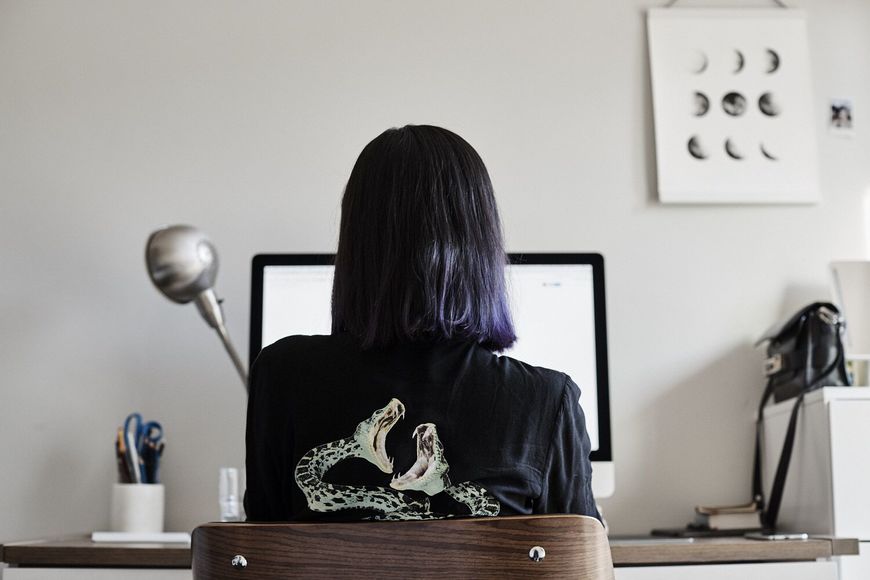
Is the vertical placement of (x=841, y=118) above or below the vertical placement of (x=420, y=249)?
above

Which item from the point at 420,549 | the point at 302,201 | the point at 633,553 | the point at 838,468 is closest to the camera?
the point at 420,549

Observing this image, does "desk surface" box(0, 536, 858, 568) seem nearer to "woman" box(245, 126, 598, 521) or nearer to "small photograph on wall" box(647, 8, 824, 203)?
"woman" box(245, 126, 598, 521)

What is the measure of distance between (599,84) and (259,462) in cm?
134

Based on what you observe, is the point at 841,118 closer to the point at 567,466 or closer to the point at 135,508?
the point at 567,466

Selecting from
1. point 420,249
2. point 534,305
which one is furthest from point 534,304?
point 420,249

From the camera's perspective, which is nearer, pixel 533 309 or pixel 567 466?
pixel 567 466

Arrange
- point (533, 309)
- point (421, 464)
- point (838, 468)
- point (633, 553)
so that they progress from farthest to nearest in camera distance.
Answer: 1. point (533, 309)
2. point (838, 468)
3. point (633, 553)
4. point (421, 464)

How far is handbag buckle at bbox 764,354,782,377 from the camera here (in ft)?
6.36

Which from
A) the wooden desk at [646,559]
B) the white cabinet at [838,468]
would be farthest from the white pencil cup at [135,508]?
the white cabinet at [838,468]

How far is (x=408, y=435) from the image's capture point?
103 centimetres

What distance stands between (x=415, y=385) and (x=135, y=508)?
1.00 meters

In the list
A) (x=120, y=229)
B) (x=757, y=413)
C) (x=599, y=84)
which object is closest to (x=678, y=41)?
(x=599, y=84)

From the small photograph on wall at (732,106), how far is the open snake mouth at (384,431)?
Result: 1221 millimetres

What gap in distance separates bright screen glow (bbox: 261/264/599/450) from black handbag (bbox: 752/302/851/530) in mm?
383
